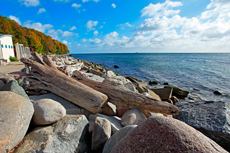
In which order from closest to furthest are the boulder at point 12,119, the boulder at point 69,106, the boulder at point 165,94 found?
the boulder at point 12,119, the boulder at point 69,106, the boulder at point 165,94

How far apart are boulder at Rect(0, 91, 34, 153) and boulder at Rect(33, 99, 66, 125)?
130 millimetres

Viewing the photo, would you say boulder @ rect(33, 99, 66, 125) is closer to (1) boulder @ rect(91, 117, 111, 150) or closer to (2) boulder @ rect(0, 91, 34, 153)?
(2) boulder @ rect(0, 91, 34, 153)

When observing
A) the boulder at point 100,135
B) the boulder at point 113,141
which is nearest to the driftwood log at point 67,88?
the boulder at point 100,135

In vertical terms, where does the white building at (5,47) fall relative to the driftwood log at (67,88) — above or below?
above

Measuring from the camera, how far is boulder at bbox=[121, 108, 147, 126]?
308 cm

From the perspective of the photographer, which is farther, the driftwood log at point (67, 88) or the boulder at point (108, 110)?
the boulder at point (108, 110)

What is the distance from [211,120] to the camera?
3.51 m

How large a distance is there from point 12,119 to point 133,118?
2.49 metres

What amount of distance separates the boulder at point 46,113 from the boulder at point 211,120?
3727mm

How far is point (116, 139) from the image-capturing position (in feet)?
7.30

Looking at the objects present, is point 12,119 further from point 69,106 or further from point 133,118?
point 133,118

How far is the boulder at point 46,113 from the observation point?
2373mm

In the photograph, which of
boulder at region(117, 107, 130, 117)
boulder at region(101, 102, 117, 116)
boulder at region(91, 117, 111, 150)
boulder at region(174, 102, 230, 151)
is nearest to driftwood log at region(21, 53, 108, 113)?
boulder at region(101, 102, 117, 116)

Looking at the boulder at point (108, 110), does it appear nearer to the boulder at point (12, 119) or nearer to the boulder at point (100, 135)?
the boulder at point (100, 135)
